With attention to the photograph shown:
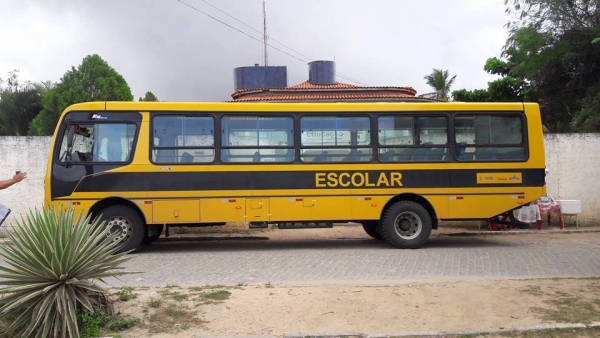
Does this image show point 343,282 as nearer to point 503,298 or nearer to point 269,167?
point 503,298

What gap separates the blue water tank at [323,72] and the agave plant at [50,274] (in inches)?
790

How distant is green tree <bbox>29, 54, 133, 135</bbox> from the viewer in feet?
93.9

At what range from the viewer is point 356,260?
9.88 m

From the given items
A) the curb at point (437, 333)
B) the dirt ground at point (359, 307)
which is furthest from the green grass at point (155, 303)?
the curb at point (437, 333)

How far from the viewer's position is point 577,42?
48.4ft

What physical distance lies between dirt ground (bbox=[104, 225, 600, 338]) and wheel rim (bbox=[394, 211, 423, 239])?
146 inches

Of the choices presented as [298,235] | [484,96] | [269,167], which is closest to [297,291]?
[269,167]

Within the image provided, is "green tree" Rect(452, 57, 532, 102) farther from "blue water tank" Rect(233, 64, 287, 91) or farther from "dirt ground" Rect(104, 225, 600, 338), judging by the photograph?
"dirt ground" Rect(104, 225, 600, 338)

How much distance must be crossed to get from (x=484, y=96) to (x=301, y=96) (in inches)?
454

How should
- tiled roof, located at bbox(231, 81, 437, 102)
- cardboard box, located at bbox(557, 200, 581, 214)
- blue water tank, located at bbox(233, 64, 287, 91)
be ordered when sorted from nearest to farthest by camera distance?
cardboard box, located at bbox(557, 200, 581, 214), tiled roof, located at bbox(231, 81, 437, 102), blue water tank, located at bbox(233, 64, 287, 91)

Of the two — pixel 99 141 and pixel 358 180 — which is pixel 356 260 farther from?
pixel 99 141

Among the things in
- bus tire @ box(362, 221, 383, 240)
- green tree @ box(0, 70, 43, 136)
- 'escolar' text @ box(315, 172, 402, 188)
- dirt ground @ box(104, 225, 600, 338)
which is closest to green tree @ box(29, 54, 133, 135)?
green tree @ box(0, 70, 43, 136)

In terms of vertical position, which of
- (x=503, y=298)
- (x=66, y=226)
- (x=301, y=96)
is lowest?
(x=503, y=298)

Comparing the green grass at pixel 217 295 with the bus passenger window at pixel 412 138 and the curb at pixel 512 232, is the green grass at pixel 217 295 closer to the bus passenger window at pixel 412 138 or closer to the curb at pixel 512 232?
the bus passenger window at pixel 412 138
